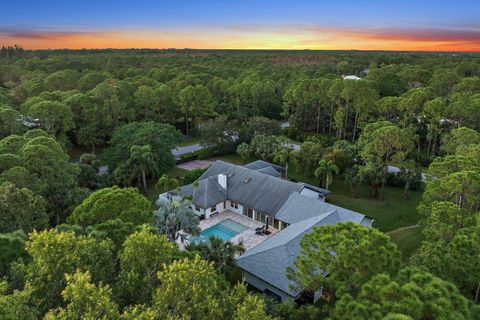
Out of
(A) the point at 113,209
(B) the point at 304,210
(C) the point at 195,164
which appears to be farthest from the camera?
(C) the point at 195,164

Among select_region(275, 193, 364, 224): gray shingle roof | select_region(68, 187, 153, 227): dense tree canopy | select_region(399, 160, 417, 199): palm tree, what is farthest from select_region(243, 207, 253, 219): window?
select_region(399, 160, 417, 199): palm tree

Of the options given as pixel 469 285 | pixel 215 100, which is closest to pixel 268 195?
pixel 469 285

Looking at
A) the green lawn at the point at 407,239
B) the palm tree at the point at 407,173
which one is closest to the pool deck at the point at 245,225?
the green lawn at the point at 407,239

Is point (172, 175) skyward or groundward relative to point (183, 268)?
groundward

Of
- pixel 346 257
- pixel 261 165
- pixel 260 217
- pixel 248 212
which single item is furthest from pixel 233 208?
pixel 346 257

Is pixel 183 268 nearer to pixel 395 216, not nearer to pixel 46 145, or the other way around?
pixel 46 145

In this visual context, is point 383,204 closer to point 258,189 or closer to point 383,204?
point 383,204

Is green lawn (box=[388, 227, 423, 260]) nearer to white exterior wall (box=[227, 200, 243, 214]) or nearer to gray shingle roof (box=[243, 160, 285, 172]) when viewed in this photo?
white exterior wall (box=[227, 200, 243, 214])
